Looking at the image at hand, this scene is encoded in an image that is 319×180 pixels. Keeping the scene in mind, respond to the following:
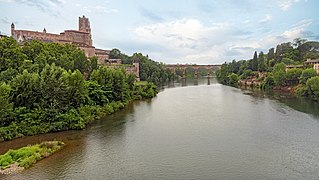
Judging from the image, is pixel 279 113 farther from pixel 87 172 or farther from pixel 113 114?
pixel 87 172

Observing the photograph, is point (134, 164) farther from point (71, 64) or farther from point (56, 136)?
point (71, 64)

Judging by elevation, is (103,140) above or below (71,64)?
below

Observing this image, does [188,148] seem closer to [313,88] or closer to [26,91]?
[26,91]

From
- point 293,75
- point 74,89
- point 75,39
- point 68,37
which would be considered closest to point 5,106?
point 74,89

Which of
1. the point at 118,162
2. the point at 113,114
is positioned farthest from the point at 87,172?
the point at 113,114

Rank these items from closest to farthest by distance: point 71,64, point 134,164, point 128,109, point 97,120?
point 134,164
point 97,120
point 128,109
point 71,64

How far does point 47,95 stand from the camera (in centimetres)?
1872

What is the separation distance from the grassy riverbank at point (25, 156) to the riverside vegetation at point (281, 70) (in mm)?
27881

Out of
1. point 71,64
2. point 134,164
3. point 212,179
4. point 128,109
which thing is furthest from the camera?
point 71,64

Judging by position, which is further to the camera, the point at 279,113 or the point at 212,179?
the point at 279,113

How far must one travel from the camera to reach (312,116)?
74.0 ft

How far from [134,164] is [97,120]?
9308 millimetres

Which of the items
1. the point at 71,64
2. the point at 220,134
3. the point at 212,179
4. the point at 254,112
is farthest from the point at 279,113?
the point at 71,64

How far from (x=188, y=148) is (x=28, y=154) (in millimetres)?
7430
